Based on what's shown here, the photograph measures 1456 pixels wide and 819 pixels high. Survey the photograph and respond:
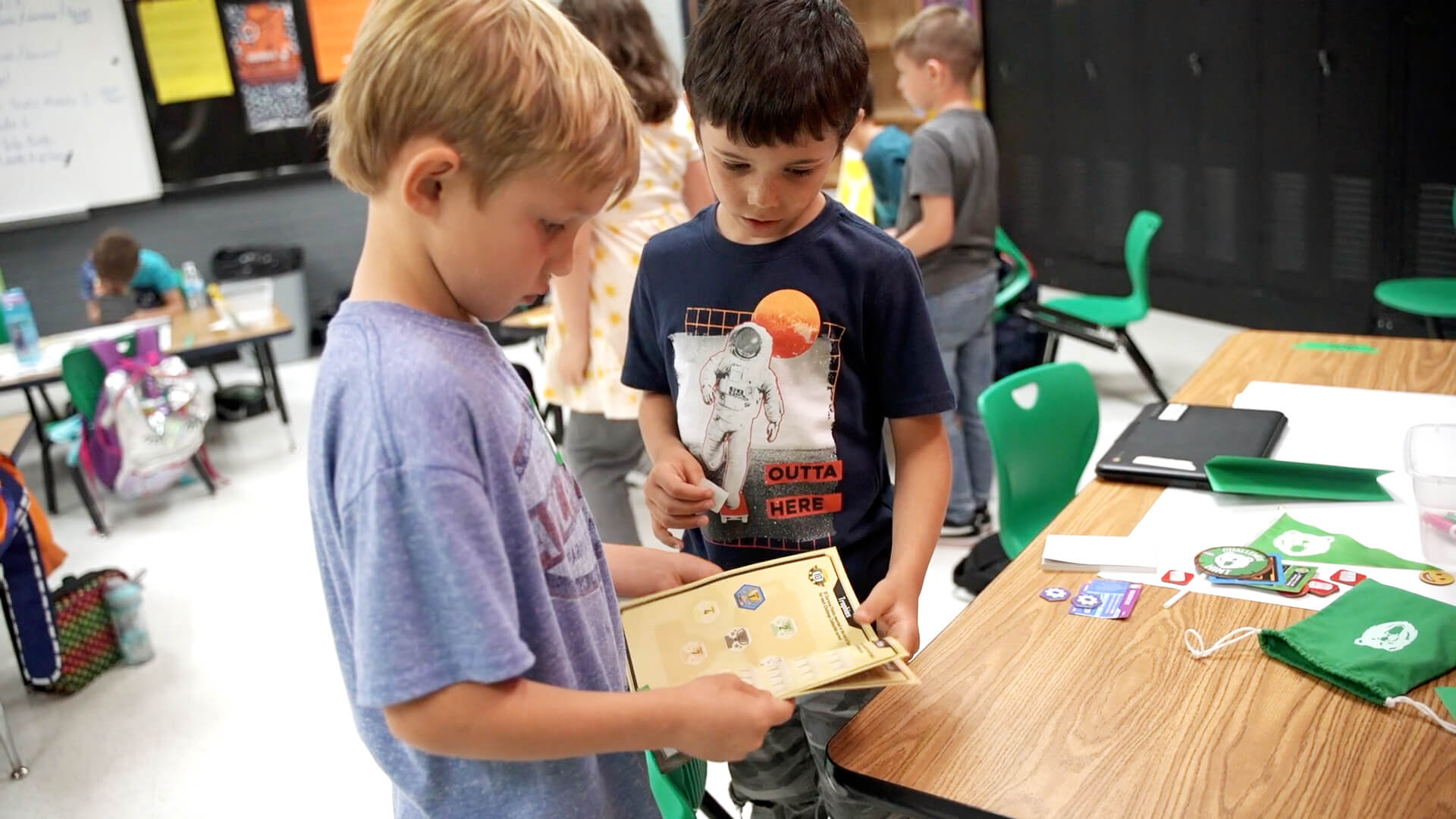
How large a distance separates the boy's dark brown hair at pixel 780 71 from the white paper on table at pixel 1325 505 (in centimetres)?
66

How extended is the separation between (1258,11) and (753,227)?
4.21 m

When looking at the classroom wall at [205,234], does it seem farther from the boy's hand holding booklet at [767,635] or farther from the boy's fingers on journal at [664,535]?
the boy's hand holding booklet at [767,635]

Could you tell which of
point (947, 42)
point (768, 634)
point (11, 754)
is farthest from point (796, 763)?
point (947, 42)

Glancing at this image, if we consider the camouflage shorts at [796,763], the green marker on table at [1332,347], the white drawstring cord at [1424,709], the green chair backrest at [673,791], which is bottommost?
the camouflage shorts at [796,763]

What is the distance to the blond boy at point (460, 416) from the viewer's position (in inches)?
27.2

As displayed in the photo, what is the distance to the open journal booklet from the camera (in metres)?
0.99

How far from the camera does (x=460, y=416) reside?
28.5 inches

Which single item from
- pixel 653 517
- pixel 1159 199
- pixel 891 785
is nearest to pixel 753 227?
pixel 653 517

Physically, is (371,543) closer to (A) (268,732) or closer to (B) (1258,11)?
(A) (268,732)

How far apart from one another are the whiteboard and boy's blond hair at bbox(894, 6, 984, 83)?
4.79 meters

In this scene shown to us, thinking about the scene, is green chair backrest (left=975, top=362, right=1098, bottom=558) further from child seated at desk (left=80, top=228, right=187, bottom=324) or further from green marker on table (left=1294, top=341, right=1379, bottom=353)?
child seated at desk (left=80, top=228, right=187, bottom=324)

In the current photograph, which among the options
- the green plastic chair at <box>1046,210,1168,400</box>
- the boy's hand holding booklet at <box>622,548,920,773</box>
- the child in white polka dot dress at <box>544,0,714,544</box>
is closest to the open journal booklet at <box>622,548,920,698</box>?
the boy's hand holding booklet at <box>622,548,920,773</box>

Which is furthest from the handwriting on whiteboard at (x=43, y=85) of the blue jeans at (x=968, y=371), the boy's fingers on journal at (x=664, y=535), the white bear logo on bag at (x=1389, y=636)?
the white bear logo on bag at (x=1389, y=636)

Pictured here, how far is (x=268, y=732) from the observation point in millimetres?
→ 2688
